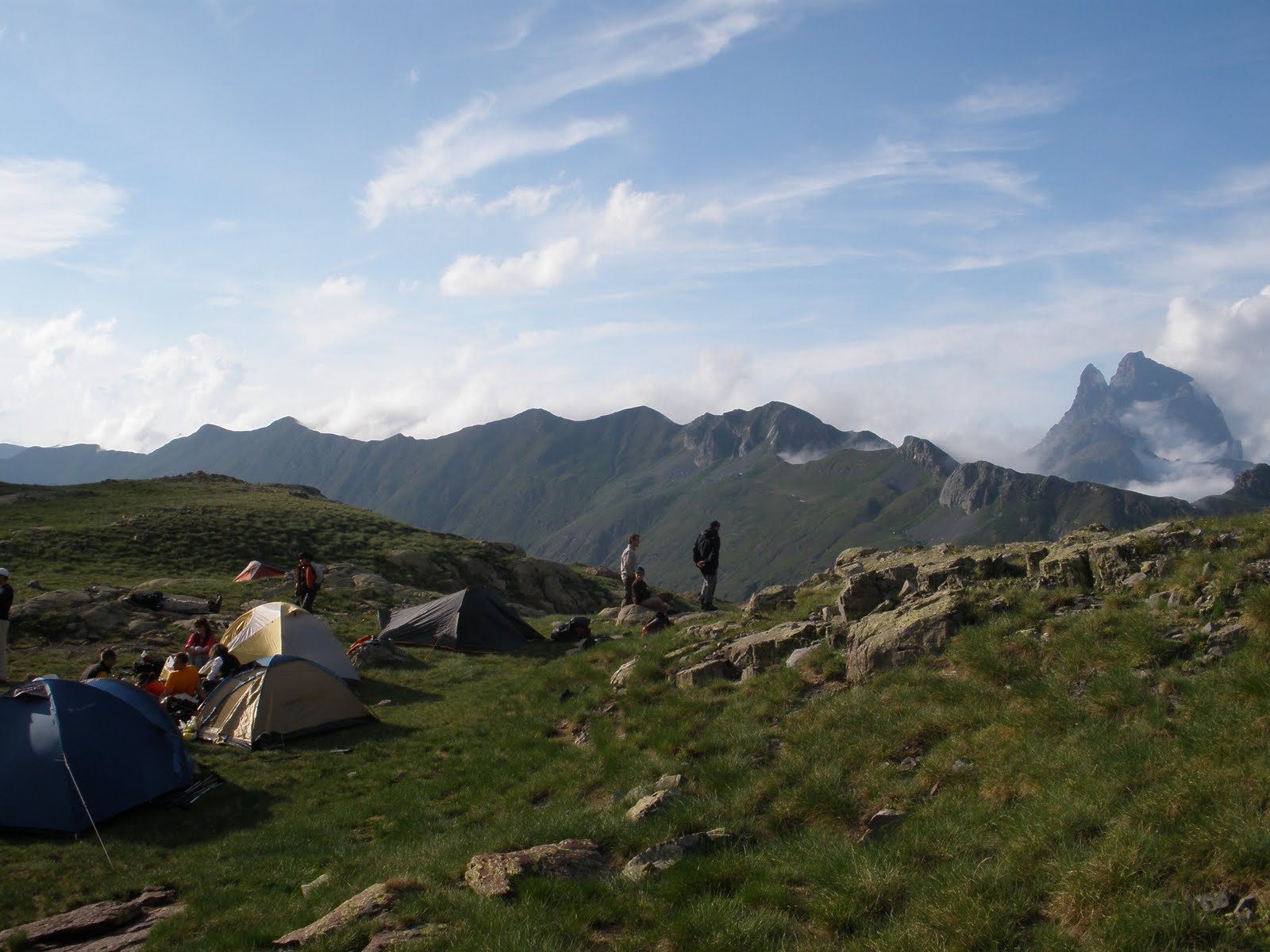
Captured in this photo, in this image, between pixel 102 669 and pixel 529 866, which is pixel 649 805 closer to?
pixel 529 866

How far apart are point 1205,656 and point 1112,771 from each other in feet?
9.69

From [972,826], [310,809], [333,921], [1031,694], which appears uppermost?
[1031,694]

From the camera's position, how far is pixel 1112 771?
838cm

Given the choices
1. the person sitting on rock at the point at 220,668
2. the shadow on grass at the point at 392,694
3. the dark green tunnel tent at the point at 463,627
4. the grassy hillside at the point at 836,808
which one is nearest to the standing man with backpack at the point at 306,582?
the dark green tunnel tent at the point at 463,627

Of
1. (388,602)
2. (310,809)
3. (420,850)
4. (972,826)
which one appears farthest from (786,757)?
(388,602)

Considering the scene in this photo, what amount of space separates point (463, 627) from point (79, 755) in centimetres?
1409

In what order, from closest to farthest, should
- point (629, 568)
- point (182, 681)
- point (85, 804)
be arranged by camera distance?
1. point (85, 804)
2. point (182, 681)
3. point (629, 568)

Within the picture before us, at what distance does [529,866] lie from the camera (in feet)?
30.2

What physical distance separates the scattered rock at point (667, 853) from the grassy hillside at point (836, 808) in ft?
0.72

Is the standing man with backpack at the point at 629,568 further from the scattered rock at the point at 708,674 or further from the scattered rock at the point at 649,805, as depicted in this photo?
the scattered rock at the point at 649,805

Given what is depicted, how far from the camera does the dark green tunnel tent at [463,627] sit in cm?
2811

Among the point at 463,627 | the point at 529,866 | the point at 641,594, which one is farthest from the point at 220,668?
the point at 529,866

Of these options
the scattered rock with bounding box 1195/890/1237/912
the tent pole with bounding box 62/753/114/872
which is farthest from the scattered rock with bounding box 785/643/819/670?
the tent pole with bounding box 62/753/114/872

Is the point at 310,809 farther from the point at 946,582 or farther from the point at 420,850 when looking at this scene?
the point at 946,582
